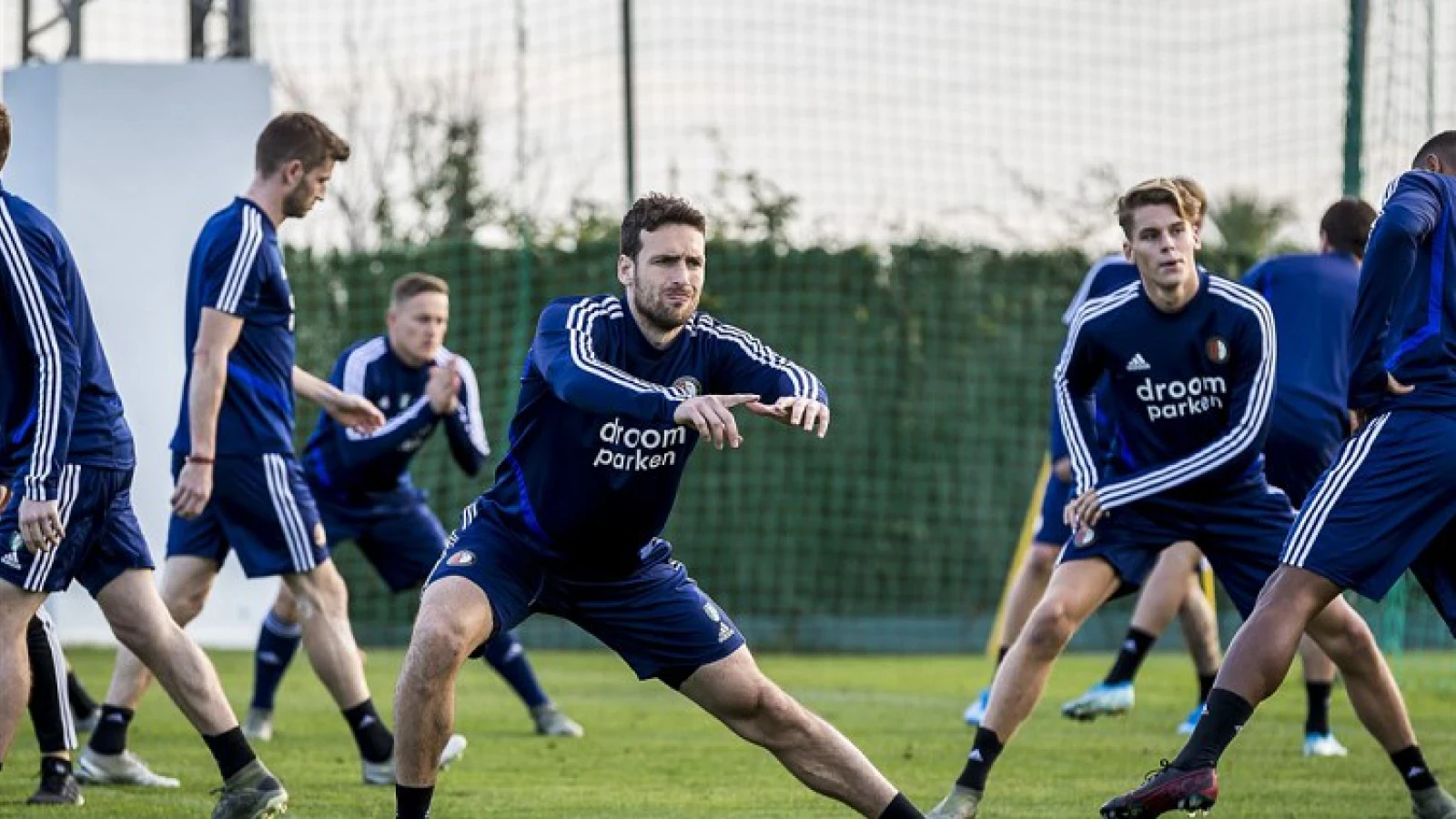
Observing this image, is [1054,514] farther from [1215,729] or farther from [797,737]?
[797,737]

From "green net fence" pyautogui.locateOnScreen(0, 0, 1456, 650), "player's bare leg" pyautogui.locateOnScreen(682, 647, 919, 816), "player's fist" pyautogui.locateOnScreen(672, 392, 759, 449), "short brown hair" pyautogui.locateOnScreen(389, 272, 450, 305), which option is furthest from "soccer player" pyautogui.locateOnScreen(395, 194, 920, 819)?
"green net fence" pyautogui.locateOnScreen(0, 0, 1456, 650)

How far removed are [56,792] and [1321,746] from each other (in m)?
5.20

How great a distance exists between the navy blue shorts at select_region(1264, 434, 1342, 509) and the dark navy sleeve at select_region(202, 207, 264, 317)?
4.43 meters

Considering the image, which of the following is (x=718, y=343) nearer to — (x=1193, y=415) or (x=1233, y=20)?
(x=1193, y=415)

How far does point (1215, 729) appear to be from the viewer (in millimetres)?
6586

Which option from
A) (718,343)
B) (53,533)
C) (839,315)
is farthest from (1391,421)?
(839,315)

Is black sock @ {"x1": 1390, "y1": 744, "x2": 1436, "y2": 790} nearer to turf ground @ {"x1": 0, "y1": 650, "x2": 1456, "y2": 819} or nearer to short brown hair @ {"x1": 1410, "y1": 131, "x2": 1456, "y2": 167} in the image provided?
turf ground @ {"x1": 0, "y1": 650, "x2": 1456, "y2": 819}

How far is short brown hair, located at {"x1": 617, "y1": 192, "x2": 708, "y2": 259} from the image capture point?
6195mm

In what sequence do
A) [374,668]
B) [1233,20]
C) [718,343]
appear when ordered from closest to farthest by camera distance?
[718,343] < [374,668] < [1233,20]

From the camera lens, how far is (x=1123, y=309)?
25.5 ft

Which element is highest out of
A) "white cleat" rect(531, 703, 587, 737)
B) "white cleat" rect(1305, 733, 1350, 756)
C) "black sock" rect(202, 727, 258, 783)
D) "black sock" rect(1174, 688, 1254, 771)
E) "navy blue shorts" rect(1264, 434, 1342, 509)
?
"navy blue shorts" rect(1264, 434, 1342, 509)

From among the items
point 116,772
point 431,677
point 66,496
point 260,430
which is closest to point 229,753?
point 66,496

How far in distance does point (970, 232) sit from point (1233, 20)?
2544 millimetres

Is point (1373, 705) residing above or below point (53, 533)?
below
